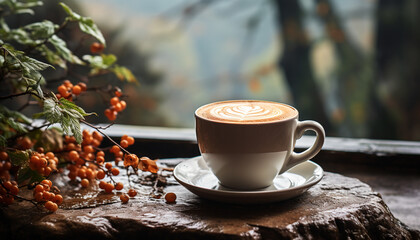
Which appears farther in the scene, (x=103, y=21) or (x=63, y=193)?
(x=103, y=21)

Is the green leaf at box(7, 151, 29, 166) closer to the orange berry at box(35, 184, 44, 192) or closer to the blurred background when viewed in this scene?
the orange berry at box(35, 184, 44, 192)

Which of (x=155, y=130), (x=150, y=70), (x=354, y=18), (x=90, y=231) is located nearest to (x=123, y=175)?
(x=90, y=231)

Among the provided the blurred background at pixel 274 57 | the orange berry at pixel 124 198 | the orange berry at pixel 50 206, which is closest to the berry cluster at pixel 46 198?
the orange berry at pixel 50 206

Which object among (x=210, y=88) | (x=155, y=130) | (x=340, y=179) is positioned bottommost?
(x=210, y=88)

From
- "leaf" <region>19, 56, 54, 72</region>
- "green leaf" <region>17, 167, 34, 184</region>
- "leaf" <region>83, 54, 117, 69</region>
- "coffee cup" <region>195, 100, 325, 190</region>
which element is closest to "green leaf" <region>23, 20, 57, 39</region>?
"leaf" <region>83, 54, 117, 69</region>

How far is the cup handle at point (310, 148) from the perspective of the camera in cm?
93

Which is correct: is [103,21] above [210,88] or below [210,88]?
above

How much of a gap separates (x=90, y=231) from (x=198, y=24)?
2380mm

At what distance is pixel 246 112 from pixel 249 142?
10 centimetres

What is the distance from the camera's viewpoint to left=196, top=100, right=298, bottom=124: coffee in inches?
35.4

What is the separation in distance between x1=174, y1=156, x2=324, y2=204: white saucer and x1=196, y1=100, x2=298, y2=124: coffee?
5.4 inches

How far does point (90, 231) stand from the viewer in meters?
0.82

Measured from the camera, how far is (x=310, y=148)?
0.95 meters

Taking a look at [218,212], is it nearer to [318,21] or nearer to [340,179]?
[340,179]
